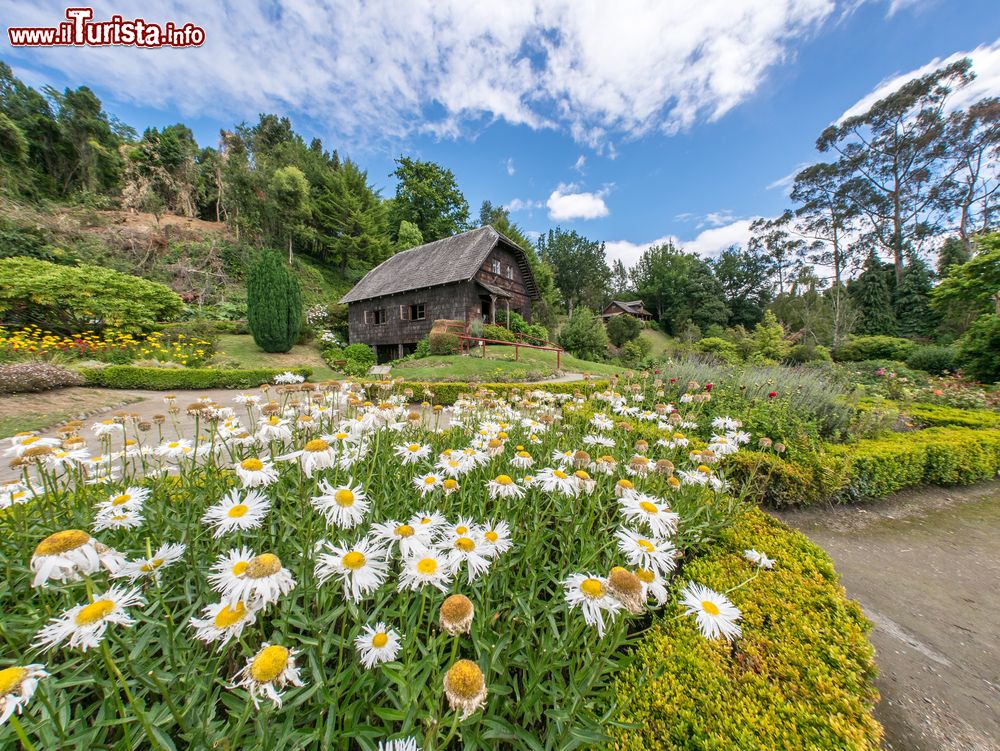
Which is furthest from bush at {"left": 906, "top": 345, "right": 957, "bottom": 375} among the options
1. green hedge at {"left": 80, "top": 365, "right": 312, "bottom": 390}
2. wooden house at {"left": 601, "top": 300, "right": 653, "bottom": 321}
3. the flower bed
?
wooden house at {"left": 601, "top": 300, "right": 653, "bottom": 321}

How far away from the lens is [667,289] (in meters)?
40.4

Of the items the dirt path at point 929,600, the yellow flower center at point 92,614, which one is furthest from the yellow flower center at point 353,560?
the dirt path at point 929,600

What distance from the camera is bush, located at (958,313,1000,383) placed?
9848 mm

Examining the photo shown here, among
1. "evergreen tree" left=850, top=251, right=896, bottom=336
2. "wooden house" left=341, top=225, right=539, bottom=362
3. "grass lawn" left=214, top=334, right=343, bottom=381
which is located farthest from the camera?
"evergreen tree" left=850, top=251, right=896, bottom=336

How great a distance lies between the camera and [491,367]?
1178cm

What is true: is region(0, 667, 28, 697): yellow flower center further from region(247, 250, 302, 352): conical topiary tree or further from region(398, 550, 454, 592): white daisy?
region(247, 250, 302, 352): conical topiary tree

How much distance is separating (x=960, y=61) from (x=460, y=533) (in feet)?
142

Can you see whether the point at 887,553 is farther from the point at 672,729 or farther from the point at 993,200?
the point at 993,200

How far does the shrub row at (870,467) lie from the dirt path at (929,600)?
0.65 ft

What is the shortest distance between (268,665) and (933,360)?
24.2 metres

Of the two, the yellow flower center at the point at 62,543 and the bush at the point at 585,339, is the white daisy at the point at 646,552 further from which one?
the bush at the point at 585,339

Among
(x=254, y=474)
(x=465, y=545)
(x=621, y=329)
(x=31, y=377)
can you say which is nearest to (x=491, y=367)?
(x=31, y=377)

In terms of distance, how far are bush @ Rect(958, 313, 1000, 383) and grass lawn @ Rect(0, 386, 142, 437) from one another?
21.3 metres

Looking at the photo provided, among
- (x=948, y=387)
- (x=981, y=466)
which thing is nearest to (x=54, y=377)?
(x=981, y=466)
